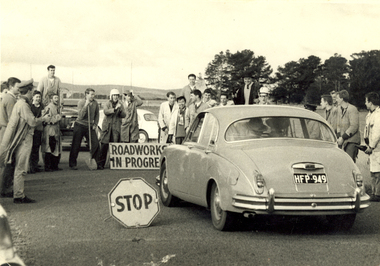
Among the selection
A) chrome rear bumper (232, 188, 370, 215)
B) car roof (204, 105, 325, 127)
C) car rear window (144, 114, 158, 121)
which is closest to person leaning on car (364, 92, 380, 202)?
car roof (204, 105, 325, 127)

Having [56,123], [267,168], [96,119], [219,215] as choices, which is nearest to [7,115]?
[56,123]

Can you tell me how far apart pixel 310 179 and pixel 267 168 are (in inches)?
21.2

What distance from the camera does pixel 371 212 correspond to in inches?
377

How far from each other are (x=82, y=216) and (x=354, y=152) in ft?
19.4

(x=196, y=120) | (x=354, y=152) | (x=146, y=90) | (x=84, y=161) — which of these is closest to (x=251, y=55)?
(x=146, y=90)

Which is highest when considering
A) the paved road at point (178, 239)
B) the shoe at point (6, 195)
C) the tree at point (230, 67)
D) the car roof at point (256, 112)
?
the tree at point (230, 67)

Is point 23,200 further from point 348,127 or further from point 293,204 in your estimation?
point 348,127

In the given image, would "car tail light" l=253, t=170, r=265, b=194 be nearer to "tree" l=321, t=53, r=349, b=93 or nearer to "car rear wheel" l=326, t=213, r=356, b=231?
"car rear wheel" l=326, t=213, r=356, b=231

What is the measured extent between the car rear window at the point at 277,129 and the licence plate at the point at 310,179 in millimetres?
1074

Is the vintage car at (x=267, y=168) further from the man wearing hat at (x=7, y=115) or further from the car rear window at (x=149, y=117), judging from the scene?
the car rear window at (x=149, y=117)

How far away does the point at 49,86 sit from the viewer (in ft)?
56.6

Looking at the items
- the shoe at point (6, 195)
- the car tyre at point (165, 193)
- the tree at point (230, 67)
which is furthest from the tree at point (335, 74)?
the shoe at point (6, 195)

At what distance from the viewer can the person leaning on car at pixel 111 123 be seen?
16625 millimetres

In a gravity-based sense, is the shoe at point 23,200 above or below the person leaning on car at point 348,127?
below
